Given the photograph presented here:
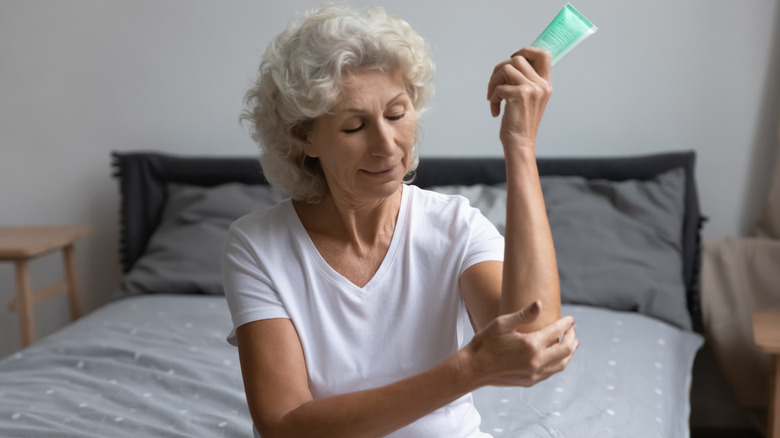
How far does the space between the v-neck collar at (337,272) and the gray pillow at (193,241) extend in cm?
137

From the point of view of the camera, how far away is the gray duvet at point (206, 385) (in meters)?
1.63

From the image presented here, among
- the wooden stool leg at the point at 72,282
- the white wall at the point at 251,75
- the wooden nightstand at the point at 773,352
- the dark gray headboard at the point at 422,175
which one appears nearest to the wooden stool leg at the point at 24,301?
the wooden stool leg at the point at 72,282

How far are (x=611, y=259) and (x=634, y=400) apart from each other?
755 millimetres

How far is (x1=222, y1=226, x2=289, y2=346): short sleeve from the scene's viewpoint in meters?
1.22

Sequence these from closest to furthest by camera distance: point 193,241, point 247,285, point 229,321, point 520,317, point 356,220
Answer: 1. point 520,317
2. point 247,285
3. point 356,220
4. point 229,321
5. point 193,241

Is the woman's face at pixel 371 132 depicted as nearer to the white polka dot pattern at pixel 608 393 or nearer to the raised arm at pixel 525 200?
the raised arm at pixel 525 200

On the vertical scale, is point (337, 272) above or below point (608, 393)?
above

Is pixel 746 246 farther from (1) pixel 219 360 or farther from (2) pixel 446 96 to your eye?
(1) pixel 219 360

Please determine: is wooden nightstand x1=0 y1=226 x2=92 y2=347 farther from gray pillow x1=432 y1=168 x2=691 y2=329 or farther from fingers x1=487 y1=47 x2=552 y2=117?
fingers x1=487 y1=47 x2=552 y2=117

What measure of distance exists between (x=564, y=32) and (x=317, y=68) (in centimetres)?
39

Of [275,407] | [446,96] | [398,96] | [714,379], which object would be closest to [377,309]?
[275,407]

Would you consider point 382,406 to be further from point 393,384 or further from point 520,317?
point 520,317

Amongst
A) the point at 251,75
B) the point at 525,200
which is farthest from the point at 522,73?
the point at 251,75

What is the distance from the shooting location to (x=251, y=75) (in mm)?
2951
